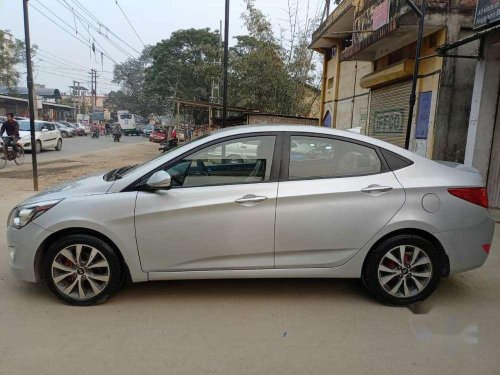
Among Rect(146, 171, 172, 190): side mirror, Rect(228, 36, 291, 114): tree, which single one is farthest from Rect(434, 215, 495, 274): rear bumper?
Rect(228, 36, 291, 114): tree

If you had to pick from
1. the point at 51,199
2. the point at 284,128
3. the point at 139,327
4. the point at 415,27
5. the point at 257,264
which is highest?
the point at 415,27

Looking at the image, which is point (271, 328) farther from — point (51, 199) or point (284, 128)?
point (51, 199)

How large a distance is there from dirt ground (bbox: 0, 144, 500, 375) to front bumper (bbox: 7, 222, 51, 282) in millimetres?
303

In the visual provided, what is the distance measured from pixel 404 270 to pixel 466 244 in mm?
590

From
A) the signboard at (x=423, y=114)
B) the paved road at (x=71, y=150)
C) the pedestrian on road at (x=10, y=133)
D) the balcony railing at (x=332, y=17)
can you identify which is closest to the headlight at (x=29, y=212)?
the signboard at (x=423, y=114)

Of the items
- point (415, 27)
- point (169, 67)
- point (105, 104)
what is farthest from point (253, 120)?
point (105, 104)

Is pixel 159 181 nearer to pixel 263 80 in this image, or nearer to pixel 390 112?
pixel 390 112

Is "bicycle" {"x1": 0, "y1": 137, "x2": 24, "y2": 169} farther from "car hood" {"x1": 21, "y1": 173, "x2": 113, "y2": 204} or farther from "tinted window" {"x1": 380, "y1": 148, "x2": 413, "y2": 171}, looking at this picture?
"tinted window" {"x1": 380, "y1": 148, "x2": 413, "y2": 171}

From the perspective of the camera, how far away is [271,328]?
3.33 m

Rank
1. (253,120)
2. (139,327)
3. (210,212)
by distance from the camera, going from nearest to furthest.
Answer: (139,327) < (210,212) < (253,120)

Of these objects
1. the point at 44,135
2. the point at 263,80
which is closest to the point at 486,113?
the point at 263,80

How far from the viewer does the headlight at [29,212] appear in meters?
3.54

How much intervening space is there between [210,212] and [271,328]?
104 cm

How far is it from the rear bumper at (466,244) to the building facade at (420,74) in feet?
16.2
